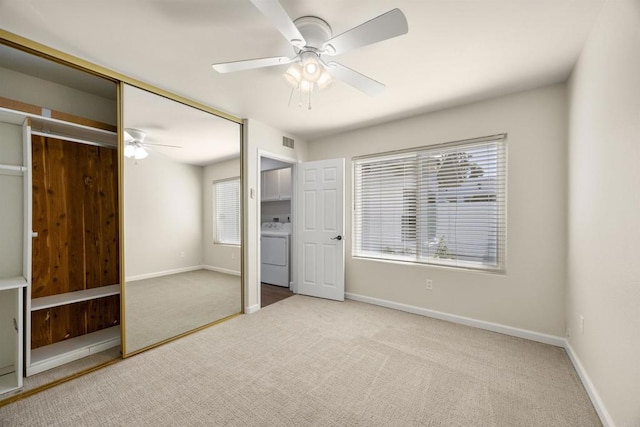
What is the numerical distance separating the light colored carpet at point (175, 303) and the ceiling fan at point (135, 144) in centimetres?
118

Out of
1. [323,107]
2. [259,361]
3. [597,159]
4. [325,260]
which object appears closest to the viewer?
[597,159]

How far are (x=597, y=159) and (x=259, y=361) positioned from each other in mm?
2920

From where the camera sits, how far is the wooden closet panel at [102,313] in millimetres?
2537

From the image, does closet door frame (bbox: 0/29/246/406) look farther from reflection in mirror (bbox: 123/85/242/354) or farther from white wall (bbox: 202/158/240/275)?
white wall (bbox: 202/158/240/275)

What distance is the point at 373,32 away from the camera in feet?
4.61

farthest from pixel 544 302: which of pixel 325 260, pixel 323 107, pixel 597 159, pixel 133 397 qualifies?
pixel 133 397

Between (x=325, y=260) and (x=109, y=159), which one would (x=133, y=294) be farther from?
(x=325, y=260)

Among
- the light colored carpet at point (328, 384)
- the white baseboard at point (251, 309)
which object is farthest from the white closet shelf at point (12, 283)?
the white baseboard at point (251, 309)

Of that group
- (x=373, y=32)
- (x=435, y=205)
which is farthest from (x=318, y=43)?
(x=435, y=205)

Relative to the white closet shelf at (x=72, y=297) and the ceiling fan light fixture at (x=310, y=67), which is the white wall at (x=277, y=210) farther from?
the ceiling fan light fixture at (x=310, y=67)

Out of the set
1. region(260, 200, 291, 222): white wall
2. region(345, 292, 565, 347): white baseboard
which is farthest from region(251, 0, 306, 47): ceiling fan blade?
region(260, 200, 291, 222): white wall

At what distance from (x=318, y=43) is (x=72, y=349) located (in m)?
3.18

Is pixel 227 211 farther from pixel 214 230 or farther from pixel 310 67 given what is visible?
pixel 310 67

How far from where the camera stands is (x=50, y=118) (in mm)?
2039
